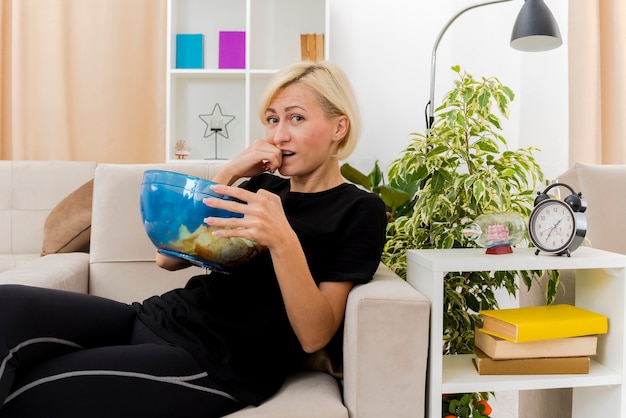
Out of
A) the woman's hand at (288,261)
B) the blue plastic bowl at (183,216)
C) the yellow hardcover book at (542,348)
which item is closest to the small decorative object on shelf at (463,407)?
the yellow hardcover book at (542,348)

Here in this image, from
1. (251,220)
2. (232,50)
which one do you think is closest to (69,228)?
(251,220)

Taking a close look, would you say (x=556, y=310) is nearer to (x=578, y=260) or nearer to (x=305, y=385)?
(x=578, y=260)

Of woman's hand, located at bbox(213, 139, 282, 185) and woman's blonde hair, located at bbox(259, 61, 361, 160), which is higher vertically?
woman's blonde hair, located at bbox(259, 61, 361, 160)

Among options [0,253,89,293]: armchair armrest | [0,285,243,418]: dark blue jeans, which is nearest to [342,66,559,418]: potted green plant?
[0,285,243,418]: dark blue jeans

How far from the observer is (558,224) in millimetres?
1309

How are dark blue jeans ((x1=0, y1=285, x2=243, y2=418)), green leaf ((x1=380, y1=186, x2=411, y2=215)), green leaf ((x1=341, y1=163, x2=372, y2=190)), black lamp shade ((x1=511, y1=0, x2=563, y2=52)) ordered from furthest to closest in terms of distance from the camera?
green leaf ((x1=341, y1=163, x2=372, y2=190)) → green leaf ((x1=380, y1=186, x2=411, y2=215)) → black lamp shade ((x1=511, y1=0, x2=563, y2=52)) → dark blue jeans ((x1=0, y1=285, x2=243, y2=418))

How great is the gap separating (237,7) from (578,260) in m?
2.39

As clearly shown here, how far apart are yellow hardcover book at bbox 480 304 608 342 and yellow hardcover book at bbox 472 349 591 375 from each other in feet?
0.18

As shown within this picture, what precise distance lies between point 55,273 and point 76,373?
0.61 metres

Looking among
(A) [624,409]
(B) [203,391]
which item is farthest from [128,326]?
(A) [624,409]

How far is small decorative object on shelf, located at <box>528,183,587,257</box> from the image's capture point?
50.6 inches

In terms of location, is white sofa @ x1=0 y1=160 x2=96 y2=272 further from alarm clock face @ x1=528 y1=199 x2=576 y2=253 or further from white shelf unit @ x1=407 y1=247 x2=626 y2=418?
alarm clock face @ x1=528 y1=199 x2=576 y2=253

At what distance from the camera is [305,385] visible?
119 cm

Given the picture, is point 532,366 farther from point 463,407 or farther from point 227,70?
point 227,70
